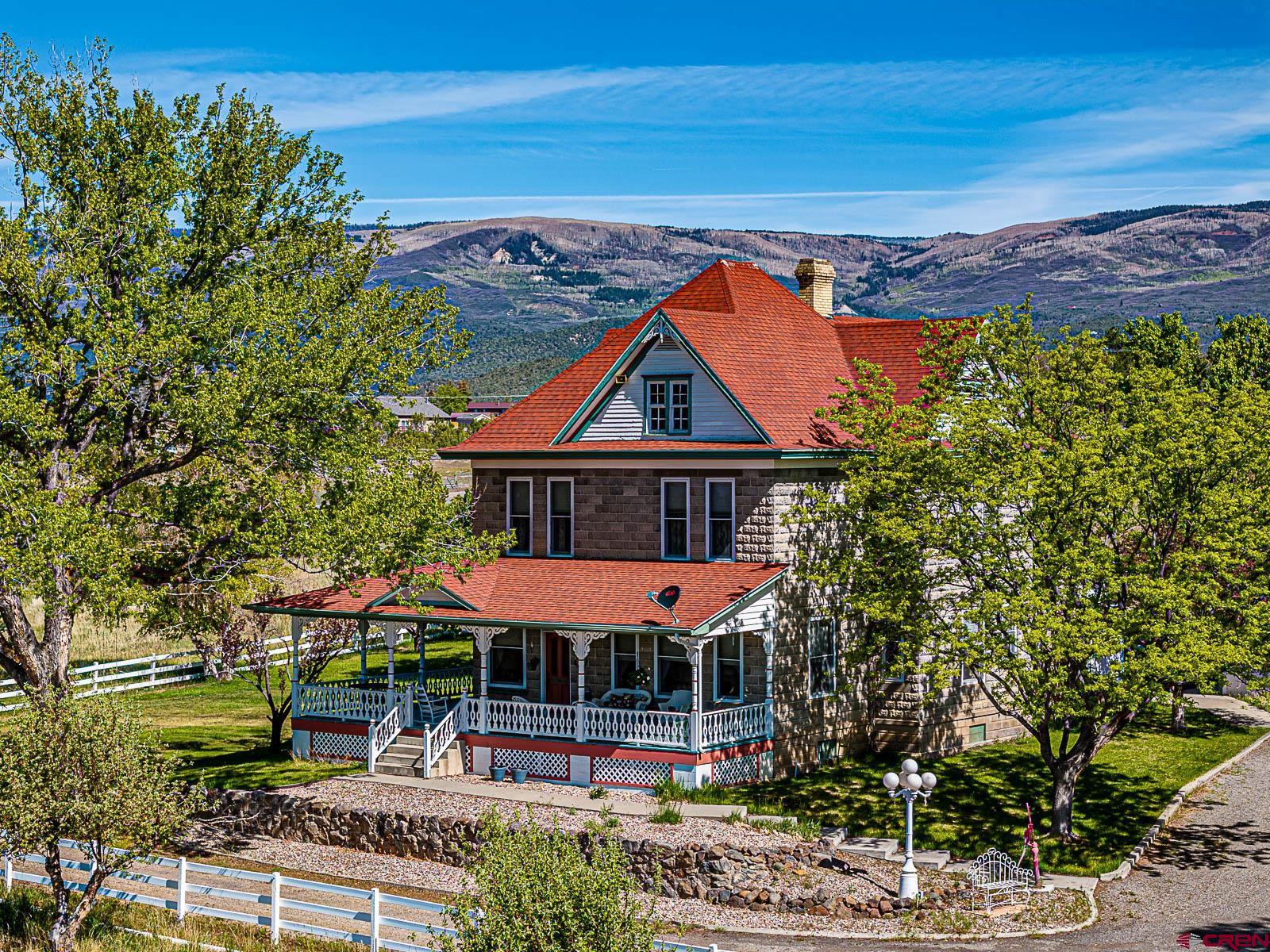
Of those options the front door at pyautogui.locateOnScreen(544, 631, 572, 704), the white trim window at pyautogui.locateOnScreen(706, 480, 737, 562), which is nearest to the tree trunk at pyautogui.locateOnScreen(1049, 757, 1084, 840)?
the white trim window at pyautogui.locateOnScreen(706, 480, 737, 562)

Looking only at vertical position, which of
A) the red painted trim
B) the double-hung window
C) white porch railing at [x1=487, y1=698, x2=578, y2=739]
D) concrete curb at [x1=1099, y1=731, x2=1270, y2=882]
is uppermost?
the double-hung window

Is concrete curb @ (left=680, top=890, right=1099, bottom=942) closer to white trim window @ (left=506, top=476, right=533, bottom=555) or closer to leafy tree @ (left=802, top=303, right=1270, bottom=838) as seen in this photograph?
leafy tree @ (left=802, top=303, right=1270, bottom=838)

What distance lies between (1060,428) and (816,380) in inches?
369

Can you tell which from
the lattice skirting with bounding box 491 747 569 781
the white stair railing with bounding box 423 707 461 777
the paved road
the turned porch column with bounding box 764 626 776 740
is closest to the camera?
the paved road

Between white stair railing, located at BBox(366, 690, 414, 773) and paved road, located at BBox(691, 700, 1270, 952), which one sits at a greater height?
white stair railing, located at BBox(366, 690, 414, 773)

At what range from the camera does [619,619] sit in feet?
102

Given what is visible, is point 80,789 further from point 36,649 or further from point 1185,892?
point 1185,892

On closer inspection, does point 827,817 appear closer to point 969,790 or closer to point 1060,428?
point 969,790

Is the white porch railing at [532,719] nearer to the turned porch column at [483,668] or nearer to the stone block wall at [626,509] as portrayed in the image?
the turned porch column at [483,668]

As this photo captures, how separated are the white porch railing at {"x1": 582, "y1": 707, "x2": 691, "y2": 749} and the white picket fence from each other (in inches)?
661

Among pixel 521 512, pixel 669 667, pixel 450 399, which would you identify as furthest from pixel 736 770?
pixel 450 399

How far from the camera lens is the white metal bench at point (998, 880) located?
80.0ft

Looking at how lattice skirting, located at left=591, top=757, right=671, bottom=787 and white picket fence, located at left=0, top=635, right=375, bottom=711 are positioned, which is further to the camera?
white picket fence, located at left=0, top=635, right=375, bottom=711

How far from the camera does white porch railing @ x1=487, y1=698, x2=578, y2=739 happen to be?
104 ft
